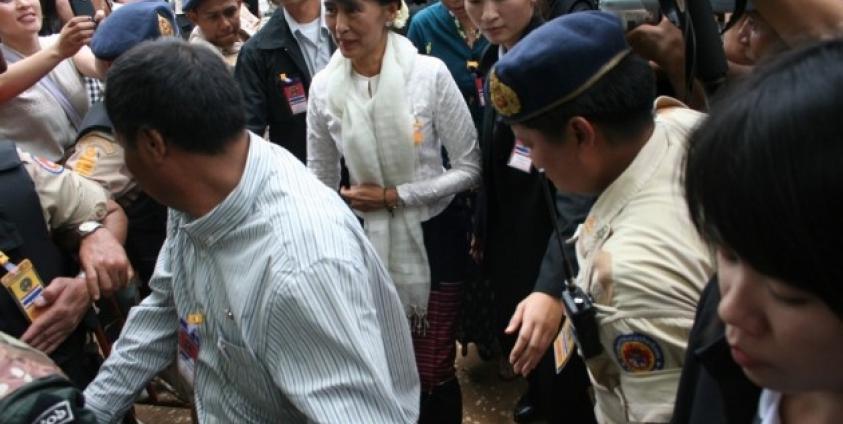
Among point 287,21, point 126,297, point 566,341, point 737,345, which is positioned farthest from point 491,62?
point 737,345

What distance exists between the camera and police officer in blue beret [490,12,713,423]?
1098 millimetres

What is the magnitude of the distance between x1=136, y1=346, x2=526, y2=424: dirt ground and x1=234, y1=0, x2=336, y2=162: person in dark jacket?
1.25 m

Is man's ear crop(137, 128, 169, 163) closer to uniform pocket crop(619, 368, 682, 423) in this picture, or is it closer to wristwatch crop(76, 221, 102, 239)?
wristwatch crop(76, 221, 102, 239)

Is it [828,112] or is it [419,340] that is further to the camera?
[419,340]

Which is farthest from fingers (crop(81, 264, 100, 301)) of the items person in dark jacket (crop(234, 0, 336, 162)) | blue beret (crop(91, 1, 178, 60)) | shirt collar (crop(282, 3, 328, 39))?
shirt collar (crop(282, 3, 328, 39))

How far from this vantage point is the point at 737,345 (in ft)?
2.28

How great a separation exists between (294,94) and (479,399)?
1546mm

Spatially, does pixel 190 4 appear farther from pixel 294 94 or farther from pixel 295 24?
pixel 294 94

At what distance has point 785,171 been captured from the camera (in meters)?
0.57

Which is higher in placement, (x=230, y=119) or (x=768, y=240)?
(x=768, y=240)

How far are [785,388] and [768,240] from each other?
0.19m

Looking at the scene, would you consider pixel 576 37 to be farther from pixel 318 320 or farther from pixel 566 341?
pixel 318 320

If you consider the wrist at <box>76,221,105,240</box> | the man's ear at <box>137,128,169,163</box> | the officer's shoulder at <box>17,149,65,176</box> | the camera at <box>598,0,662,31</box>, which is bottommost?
the wrist at <box>76,221,105,240</box>

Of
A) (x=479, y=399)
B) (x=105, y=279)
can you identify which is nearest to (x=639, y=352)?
(x=105, y=279)
